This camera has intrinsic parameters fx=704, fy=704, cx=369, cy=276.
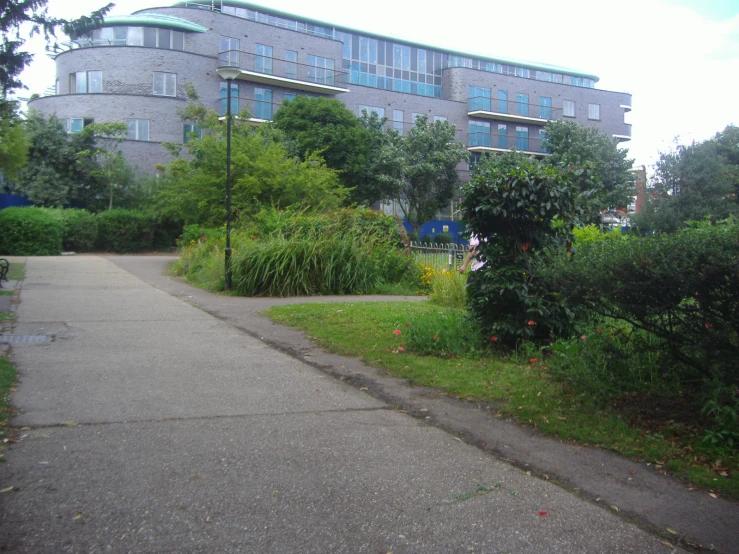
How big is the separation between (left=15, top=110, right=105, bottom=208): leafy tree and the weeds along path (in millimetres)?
34761

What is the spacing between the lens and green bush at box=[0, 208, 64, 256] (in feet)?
105

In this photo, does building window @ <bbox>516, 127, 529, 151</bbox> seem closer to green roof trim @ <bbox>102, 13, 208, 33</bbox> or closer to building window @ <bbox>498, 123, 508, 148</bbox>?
building window @ <bbox>498, 123, 508, 148</bbox>

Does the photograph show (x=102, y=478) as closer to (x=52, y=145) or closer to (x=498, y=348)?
(x=498, y=348)

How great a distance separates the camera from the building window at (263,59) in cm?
4562

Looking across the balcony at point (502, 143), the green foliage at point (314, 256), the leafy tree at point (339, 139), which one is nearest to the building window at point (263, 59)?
the leafy tree at point (339, 139)

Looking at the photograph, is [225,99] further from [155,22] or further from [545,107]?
Result: [545,107]

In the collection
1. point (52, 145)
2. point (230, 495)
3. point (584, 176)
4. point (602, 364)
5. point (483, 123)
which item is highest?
point (483, 123)

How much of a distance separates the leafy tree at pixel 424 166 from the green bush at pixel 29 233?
19.5m

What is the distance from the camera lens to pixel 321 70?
4859 centimetres

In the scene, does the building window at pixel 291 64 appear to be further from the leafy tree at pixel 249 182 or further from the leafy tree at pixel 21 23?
the leafy tree at pixel 21 23

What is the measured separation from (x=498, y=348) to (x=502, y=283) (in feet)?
2.83

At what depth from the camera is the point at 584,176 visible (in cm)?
908

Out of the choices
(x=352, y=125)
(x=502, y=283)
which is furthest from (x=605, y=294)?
(x=352, y=125)

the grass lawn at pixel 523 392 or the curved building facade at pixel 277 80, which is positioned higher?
the curved building facade at pixel 277 80
